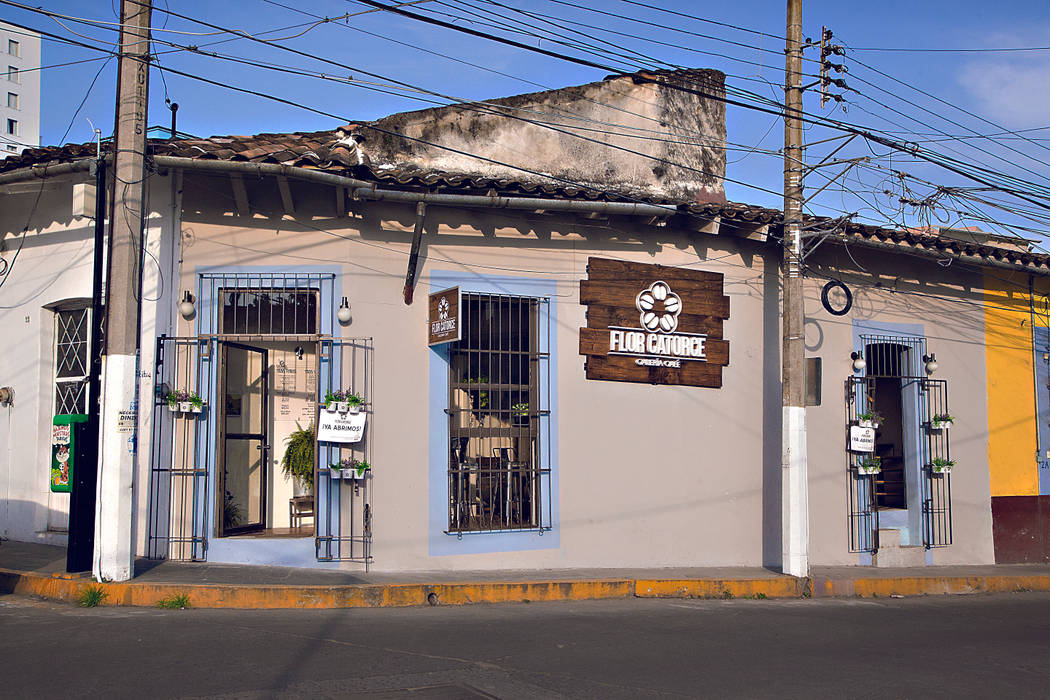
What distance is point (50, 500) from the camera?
10.4 metres

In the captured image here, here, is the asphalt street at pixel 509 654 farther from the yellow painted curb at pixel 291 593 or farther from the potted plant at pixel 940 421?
the potted plant at pixel 940 421

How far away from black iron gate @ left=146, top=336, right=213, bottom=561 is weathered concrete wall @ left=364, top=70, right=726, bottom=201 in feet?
10.5

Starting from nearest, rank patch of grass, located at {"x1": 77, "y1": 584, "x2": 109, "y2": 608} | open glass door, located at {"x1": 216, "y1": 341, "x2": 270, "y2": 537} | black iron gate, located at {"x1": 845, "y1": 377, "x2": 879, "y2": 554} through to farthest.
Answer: patch of grass, located at {"x1": 77, "y1": 584, "x2": 109, "y2": 608} < open glass door, located at {"x1": 216, "y1": 341, "x2": 270, "y2": 537} < black iron gate, located at {"x1": 845, "y1": 377, "x2": 879, "y2": 554}

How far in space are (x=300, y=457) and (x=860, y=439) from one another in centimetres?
700

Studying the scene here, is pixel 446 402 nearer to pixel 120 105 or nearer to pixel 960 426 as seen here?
pixel 120 105

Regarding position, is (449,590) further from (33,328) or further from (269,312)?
(33,328)

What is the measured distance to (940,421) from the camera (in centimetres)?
1307

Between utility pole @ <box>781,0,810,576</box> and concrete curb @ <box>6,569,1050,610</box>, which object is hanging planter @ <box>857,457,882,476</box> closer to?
concrete curb @ <box>6,569,1050,610</box>

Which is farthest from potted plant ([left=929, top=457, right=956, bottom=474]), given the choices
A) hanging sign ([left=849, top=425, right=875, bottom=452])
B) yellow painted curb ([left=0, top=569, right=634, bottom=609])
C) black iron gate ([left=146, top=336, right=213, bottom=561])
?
black iron gate ([left=146, top=336, right=213, bottom=561])

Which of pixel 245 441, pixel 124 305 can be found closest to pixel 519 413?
pixel 245 441

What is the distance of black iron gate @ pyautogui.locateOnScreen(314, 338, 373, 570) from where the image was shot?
9555 millimetres

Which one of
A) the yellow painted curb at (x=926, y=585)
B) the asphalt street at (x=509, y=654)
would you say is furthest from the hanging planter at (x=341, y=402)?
the yellow painted curb at (x=926, y=585)

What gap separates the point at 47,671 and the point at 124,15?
562 centimetres

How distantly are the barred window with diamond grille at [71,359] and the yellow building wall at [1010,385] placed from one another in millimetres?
12027
